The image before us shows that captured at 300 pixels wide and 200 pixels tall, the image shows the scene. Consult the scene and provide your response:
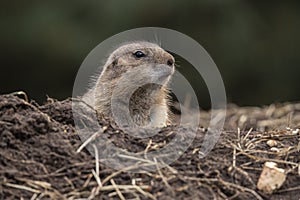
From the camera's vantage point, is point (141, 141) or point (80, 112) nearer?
point (141, 141)

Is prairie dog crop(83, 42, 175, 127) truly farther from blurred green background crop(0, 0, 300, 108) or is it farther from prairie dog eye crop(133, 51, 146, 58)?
blurred green background crop(0, 0, 300, 108)

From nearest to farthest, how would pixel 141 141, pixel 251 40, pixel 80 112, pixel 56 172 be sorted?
pixel 56 172
pixel 141 141
pixel 80 112
pixel 251 40

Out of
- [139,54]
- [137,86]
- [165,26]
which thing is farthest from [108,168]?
[165,26]

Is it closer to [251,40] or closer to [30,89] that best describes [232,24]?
[251,40]

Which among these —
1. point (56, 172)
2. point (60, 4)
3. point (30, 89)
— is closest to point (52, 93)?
point (30, 89)

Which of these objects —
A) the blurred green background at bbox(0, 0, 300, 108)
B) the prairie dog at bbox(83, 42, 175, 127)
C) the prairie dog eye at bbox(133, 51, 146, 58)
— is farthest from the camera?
the blurred green background at bbox(0, 0, 300, 108)

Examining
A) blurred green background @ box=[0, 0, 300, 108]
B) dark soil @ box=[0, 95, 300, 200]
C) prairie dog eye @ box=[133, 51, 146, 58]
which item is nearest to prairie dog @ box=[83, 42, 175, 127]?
prairie dog eye @ box=[133, 51, 146, 58]

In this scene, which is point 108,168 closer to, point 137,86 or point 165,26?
point 137,86

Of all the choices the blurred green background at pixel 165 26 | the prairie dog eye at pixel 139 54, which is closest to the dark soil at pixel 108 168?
the prairie dog eye at pixel 139 54
